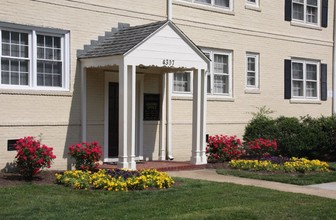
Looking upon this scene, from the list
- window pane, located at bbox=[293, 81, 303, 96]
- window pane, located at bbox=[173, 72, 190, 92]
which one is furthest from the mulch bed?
window pane, located at bbox=[293, 81, 303, 96]

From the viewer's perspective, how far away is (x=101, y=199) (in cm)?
1027

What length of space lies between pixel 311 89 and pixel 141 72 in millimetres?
8913

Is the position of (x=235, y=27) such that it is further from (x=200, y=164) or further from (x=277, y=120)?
(x=200, y=164)

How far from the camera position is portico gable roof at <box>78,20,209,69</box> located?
14.0 m

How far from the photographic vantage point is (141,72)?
16359 mm

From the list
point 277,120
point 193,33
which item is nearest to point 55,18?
point 193,33

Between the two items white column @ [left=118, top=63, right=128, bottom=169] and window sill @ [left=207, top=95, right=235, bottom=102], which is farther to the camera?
window sill @ [left=207, top=95, right=235, bottom=102]

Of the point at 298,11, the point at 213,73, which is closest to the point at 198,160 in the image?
the point at 213,73

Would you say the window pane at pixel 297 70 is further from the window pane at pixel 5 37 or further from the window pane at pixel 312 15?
the window pane at pixel 5 37

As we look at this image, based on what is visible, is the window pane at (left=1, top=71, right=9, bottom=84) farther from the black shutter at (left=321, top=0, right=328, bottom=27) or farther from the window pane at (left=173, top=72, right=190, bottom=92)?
the black shutter at (left=321, top=0, right=328, bottom=27)

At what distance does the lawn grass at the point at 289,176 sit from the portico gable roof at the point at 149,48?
3.23 metres

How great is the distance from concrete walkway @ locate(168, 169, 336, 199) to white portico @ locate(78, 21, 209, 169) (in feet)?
4.09

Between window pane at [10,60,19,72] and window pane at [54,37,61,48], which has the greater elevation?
window pane at [54,37,61,48]

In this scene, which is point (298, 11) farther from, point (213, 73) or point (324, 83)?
point (213, 73)
